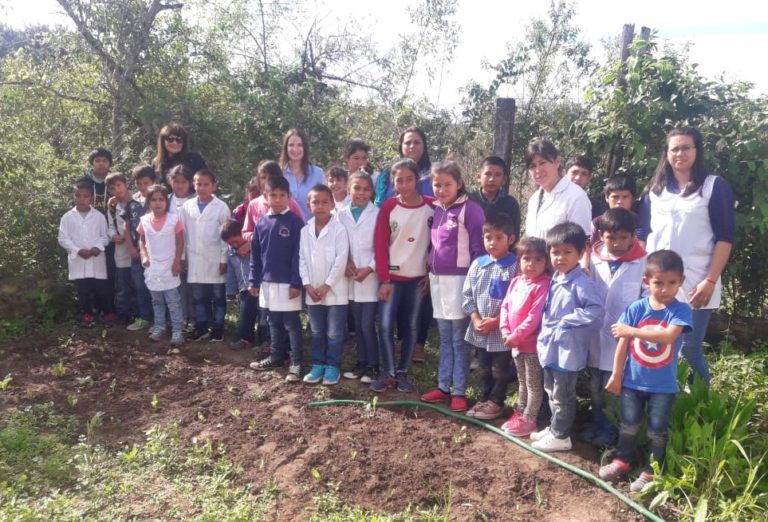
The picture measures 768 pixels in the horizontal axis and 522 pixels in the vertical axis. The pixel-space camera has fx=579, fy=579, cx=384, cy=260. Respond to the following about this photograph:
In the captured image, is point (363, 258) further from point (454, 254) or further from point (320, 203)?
point (454, 254)

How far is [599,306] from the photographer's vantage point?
337cm

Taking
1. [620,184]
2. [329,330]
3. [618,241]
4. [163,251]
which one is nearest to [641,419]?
[618,241]

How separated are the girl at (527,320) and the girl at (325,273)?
1.38 m

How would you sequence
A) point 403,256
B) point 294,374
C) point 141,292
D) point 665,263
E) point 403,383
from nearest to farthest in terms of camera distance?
1. point 665,263
2. point 403,256
3. point 403,383
4. point 294,374
5. point 141,292

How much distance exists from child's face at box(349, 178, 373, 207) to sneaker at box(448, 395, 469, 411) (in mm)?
1657

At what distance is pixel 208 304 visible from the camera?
18.6 ft

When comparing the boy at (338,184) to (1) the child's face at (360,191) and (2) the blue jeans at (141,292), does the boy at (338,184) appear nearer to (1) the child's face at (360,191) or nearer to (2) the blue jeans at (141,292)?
(1) the child's face at (360,191)

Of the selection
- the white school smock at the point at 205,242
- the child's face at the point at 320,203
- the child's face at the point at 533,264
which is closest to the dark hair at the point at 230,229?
the white school smock at the point at 205,242

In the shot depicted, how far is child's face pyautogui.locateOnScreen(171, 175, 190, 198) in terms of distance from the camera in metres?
5.59

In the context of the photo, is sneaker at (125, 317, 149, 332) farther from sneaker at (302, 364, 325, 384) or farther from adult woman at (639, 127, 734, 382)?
adult woman at (639, 127, 734, 382)

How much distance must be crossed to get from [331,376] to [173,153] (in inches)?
114

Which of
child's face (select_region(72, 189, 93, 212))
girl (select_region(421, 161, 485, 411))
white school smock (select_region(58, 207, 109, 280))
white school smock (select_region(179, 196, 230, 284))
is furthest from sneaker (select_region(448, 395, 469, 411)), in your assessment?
child's face (select_region(72, 189, 93, 212))

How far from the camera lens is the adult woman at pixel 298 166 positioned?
5188 mm

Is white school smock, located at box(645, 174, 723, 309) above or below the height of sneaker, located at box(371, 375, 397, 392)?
above
